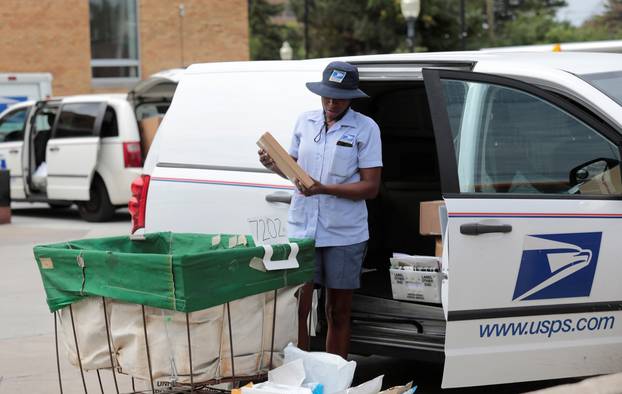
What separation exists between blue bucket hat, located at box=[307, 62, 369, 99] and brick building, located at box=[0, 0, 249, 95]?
25.6 meters

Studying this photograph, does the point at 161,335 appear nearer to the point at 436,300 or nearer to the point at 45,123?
the point at 436,300

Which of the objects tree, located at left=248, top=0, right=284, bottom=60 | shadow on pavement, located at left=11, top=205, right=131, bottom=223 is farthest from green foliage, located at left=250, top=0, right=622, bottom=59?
shadow on pavement, located at left=11, top=205, right=131, bottom=223

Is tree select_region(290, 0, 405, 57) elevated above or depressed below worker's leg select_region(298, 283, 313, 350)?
above

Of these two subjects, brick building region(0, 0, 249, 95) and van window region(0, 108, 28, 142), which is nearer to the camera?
van window region(0, 108, 28, 142)

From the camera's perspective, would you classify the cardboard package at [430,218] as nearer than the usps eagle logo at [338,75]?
No

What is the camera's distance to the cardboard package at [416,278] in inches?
225

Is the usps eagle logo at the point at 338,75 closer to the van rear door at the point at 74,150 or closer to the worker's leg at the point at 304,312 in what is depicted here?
the worker's leg at the point at 304,312

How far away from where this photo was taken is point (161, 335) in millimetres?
4234

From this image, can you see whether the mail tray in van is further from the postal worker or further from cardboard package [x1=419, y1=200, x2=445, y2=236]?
cardboard package [x1=419, y1=200, x2=445, y2=236]

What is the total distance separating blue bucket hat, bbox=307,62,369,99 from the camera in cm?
540

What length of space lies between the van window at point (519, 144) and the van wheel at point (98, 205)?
477 inches

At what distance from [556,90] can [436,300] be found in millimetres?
1258

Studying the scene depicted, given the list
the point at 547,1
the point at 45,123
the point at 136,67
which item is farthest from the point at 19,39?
the point at 547,1

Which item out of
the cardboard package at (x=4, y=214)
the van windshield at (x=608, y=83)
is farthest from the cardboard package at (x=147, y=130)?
the van windshield at (x=608, y=83)
